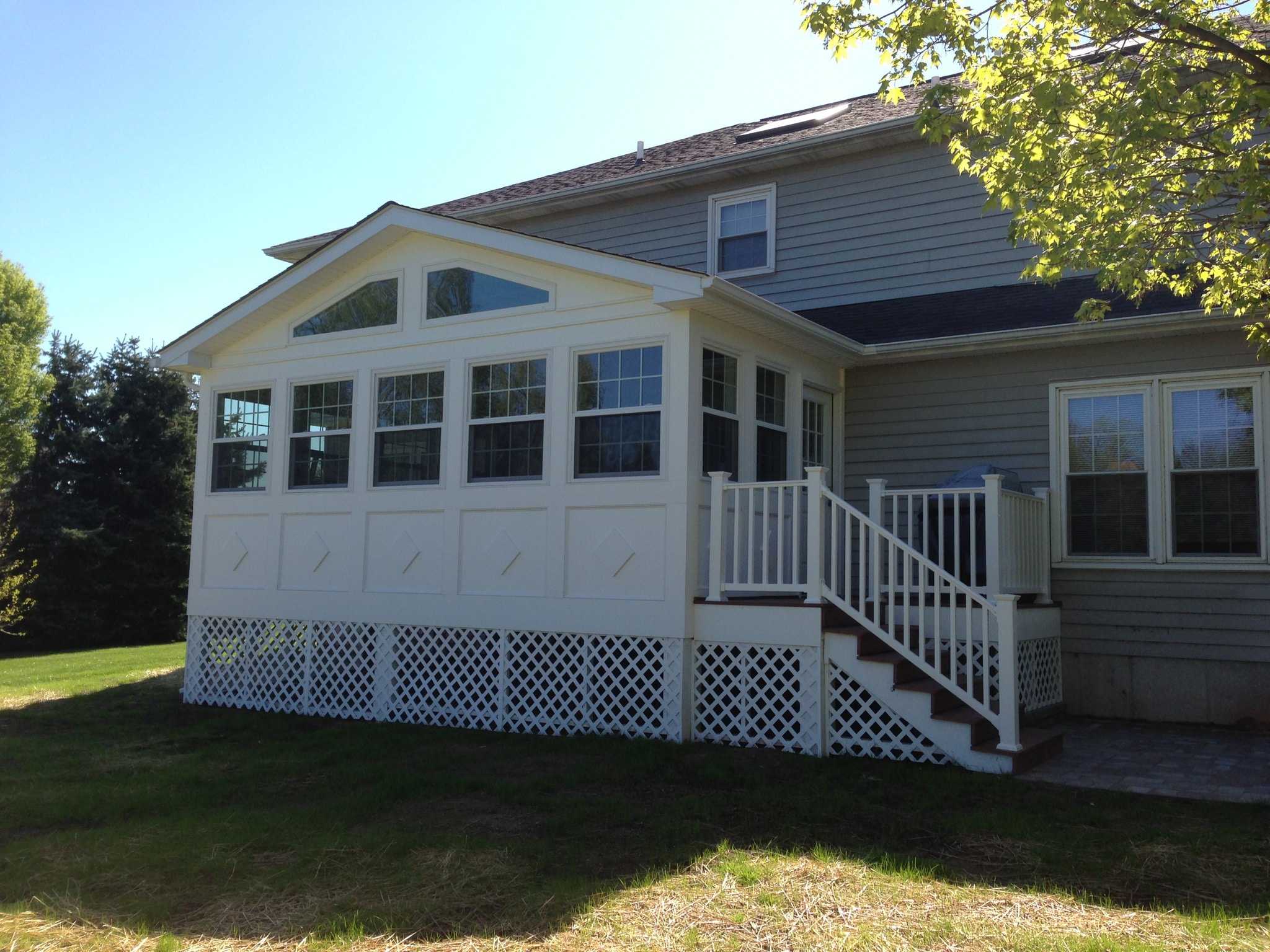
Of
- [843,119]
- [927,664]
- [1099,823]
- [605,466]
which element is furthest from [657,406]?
[843,119]

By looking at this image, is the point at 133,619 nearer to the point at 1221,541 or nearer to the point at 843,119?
the point at 843,119

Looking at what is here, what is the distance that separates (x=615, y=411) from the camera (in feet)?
29.2

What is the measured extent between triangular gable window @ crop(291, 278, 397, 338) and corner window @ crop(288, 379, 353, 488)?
587 millimetres

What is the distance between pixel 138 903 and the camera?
4.43m

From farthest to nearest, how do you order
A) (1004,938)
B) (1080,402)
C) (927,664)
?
(1080,402) < (927,664) < (1004,938)

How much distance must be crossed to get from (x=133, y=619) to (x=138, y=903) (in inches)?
761

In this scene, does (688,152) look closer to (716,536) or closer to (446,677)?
(716,536)

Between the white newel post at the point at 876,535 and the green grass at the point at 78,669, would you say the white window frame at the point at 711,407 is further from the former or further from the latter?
the green grass at the point at 78,669

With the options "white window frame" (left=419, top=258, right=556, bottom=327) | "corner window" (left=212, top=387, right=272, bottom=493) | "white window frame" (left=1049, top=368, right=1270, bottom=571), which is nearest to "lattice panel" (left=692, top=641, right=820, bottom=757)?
"white window frame" (left=1049, top=368, right=1270, bottom=571)

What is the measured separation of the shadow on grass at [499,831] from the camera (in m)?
4.44

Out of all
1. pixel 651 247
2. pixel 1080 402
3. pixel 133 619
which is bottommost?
pixel 133 619

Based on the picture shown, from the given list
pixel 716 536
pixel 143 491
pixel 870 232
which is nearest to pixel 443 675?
pixel 716 536

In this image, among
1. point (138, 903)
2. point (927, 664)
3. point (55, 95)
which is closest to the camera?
point (138, 903)

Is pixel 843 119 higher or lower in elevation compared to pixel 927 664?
higher
